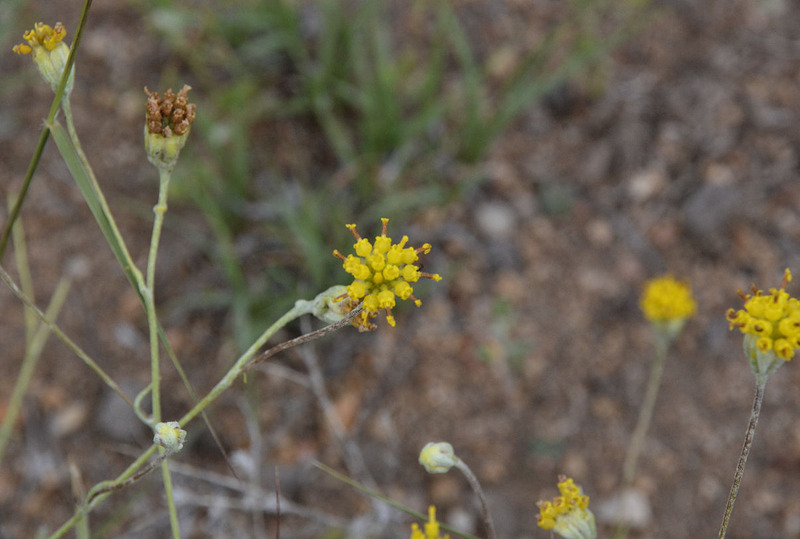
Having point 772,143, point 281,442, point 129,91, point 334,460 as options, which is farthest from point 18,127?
point 772,143

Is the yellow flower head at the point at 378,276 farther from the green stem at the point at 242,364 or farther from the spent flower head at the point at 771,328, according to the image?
the spent flower head at the point at 771,328

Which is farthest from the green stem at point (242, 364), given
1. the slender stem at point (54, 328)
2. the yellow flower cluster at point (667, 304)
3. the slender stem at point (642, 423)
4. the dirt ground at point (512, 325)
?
the slender stem at point (642, 423)

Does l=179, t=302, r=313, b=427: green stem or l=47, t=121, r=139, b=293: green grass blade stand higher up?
l=47, t=121, r=139, b=293: green grass blade

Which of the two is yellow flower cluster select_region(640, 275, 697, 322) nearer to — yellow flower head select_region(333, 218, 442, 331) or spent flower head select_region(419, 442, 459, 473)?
spent flower head select_region(419, 442, 459, 473)

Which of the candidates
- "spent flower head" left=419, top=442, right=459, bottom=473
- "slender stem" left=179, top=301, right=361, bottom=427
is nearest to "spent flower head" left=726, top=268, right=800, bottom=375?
"spent flower head" left=419, top=442, right=459, bottom=473

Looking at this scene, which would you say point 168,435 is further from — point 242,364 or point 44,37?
point 44,37

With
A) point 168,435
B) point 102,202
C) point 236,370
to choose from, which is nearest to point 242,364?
point 236,370
